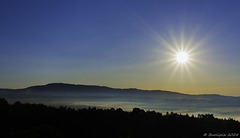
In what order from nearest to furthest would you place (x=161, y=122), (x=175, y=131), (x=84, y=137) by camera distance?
1. (x=84, y=137)
2. (x=175, y=131)
3. (x=161, y=122)

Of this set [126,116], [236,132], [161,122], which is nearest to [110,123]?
[126,116]

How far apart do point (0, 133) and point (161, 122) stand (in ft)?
33.4

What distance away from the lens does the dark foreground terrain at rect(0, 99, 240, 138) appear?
11.6 metres

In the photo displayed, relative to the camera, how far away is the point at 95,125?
44.9 ft

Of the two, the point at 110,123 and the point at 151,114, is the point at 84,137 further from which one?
the point at 151,114

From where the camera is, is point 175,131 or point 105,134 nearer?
point 105,134

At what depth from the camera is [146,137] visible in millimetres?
13273

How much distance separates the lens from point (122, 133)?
13195mm

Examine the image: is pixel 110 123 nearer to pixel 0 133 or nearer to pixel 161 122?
pixel 161 122

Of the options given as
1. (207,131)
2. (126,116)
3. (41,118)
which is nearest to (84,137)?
(41,118)

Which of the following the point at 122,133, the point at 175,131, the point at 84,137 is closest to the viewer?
the point at 84,137

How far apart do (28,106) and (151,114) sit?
9659mm

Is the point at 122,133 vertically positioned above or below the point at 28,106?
below

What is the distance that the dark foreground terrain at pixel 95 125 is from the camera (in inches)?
455
